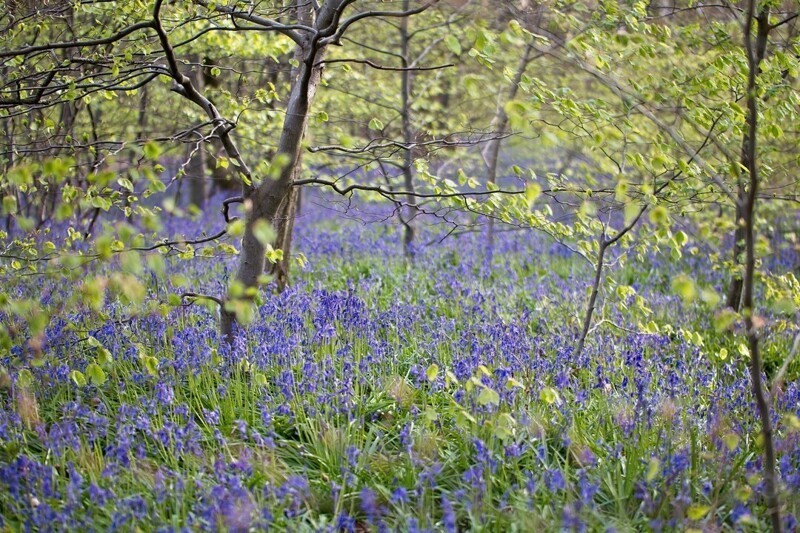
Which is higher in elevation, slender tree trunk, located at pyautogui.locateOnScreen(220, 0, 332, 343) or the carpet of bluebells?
slender tree trunk, located at pyautogui.locateOnScreen(220, 0, 332, 343)

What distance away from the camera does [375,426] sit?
147 inches

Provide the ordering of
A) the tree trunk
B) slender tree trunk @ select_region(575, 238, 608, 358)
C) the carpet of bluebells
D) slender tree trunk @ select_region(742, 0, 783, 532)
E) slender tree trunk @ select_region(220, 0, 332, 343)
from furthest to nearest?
1. the tree trunk
2. slender tree trunk @ select_region(575, 238, 608, 358)
3. slender tree trunk @ select_region(220, 0, 332, 343)
4. the carpet of bluebells
5. slender tree trunk @ select_region(742, 0, 783, 532)

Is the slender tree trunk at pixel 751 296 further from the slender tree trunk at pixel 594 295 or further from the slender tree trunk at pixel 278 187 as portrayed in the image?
the slender tree trunk at pixel 278 187

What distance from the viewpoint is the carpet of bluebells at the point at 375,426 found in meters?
2.88

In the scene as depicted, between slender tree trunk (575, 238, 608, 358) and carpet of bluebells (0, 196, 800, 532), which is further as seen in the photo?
slender tree trunk (575, 238, 608, 358)

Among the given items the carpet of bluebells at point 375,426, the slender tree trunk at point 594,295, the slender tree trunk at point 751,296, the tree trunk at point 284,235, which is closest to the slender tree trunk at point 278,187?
the carpet of bluebells at point 375,426

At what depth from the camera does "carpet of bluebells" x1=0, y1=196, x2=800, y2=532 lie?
A: 288 cm

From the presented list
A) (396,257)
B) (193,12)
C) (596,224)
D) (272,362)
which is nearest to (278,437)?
(272,362)

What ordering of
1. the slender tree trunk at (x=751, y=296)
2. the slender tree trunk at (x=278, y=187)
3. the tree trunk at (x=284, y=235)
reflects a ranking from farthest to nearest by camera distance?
the tree trunk at (x=284, y=235) → the slender tree trunk at (x=278, y=187) → the slender tree trunk at (x=751, y=296)

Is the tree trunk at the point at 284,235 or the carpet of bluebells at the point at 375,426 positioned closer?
the carpet of bluebells at the point at 375,426

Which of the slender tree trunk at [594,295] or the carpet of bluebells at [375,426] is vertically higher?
the slender tree trunk at [594,295]

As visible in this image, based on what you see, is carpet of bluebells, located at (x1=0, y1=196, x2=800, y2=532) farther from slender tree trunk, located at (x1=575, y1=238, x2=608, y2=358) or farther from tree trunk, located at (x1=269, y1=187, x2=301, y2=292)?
tree trunk, located at (x1=269, y1=187, x2=301, y2=292)

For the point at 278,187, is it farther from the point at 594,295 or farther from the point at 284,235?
the point at 594,295

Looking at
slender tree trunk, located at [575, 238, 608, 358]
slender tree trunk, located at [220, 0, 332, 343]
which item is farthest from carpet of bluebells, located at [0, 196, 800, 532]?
slender tree trunk, located at [220, 0, 332, 343]
